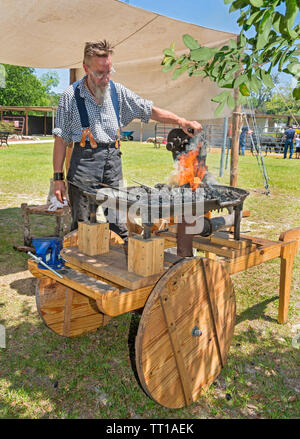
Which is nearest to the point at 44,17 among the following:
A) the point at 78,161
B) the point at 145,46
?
the point at 145,46

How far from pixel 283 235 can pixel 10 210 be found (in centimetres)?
607

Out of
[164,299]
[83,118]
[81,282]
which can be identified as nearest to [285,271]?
[164,299]

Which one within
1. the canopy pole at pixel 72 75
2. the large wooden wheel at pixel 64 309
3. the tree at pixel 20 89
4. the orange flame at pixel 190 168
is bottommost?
the large wooden wheel at pixel 64 309

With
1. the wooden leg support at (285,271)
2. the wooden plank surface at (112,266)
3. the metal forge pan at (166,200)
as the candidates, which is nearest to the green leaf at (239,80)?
the metal forge pan at (166,200)

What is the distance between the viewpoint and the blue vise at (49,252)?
2.78 metres

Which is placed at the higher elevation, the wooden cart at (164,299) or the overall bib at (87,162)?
the overall bib at (87,162)

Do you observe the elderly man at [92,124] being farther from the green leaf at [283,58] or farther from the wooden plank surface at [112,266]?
the green leaf at [283,58]

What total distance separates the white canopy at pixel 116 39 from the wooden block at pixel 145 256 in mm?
3232

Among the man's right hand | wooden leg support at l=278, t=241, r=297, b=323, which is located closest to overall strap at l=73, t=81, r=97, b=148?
the man's right hand

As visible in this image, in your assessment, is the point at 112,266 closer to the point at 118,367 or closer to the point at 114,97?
the point at 118,367

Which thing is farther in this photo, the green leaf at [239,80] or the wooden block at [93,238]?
the wooden block at [93,238]

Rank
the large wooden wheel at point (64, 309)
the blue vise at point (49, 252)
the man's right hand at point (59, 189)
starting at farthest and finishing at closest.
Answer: the man's right hand at point (59, 189)
the large wooden wheel at point (64, 309)
the blue vise at point (49, 252)
